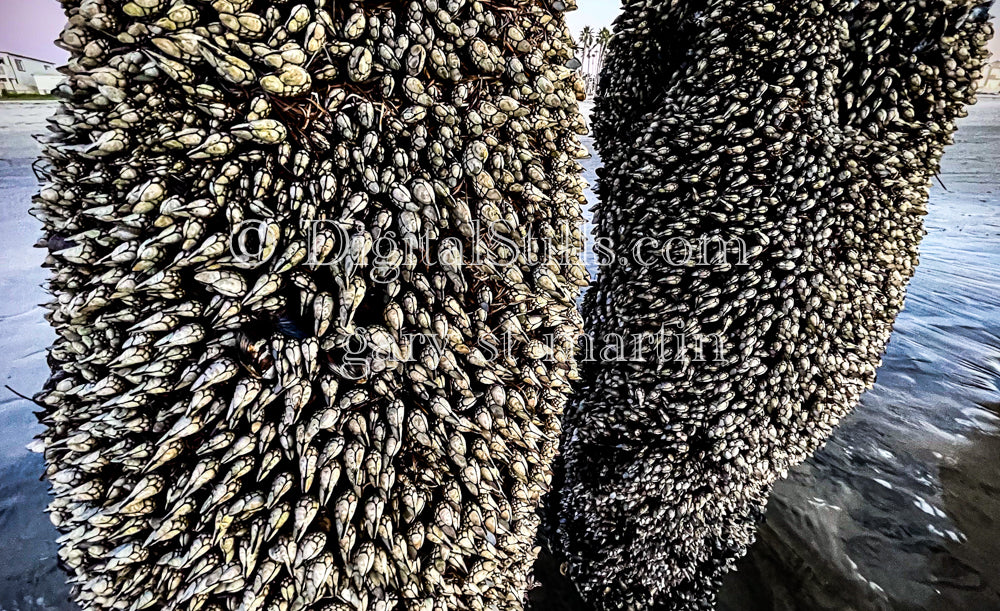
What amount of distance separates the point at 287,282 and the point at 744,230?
31.3 inches

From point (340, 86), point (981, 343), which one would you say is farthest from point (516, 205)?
point (981, 343)

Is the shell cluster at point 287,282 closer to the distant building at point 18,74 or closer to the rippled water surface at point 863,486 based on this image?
the rippled water surface at point 863,486

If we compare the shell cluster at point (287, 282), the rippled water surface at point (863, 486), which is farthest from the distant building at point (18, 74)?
the shell cluster at point (287, 282)

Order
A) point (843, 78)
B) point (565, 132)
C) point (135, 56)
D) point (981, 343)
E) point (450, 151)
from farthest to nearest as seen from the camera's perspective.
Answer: point (981, 343) < point (843, 78) < point (565, 132) < point (450, 151) < point (135, 56)

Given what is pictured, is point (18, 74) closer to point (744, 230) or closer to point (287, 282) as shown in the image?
point (287, 282)

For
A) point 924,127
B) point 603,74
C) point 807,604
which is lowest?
point 807,604

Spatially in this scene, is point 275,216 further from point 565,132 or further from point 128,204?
point 565,132

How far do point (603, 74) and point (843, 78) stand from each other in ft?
1.57

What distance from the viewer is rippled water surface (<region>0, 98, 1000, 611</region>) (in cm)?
121

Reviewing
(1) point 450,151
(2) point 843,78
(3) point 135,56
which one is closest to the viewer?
(3) point 135,56

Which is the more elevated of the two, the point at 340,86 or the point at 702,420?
the point at 340,86

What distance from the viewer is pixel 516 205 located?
0.60 meters

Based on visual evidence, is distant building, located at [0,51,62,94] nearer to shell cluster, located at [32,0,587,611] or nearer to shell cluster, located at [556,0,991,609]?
shell cluster, located at [32,0,587,611]

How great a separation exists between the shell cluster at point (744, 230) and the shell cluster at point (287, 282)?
44 centimetres
